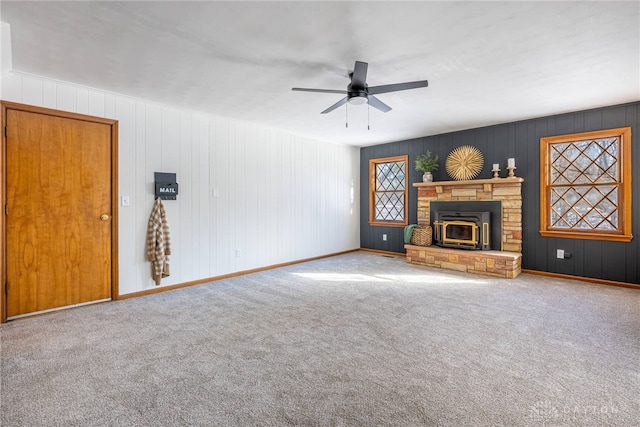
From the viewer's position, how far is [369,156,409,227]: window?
21.2ft

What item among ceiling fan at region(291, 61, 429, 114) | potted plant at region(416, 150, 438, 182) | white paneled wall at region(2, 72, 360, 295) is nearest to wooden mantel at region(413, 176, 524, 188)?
potted plant at region(416, 150, 438, 182)

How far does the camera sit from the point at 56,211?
3.26 metres

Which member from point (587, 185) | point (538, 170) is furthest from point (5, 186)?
point (587, 185)

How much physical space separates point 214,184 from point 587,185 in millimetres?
5167

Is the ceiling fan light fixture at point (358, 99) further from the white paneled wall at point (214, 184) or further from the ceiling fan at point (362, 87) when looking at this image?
the white paneled wall at point (214, 184)

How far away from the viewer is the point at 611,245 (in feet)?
13.8

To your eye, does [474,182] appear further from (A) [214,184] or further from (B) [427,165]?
(A) [214,184]

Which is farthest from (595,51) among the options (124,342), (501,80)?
(124,342)

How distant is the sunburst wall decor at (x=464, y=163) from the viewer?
5.32m

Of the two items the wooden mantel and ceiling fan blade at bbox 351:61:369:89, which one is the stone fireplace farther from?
ceiling fan blade at bbox 351:61:369:89

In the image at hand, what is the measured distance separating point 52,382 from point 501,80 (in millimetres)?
4458

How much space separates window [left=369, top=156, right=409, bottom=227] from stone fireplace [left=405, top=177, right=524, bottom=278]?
0.82 m

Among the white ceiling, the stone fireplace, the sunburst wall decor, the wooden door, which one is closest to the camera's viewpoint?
the white ceiling

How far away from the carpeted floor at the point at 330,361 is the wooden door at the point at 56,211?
0.27 metres
